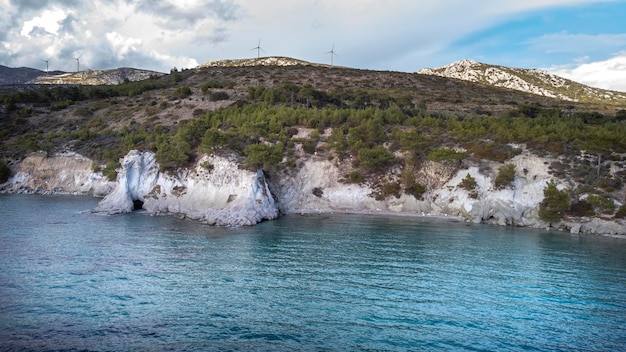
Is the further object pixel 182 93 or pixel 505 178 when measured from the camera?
pixel 182 93

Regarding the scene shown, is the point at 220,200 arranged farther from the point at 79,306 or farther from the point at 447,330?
the point at 447,330

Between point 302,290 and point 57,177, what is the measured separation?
196 ft

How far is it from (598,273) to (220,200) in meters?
33.1

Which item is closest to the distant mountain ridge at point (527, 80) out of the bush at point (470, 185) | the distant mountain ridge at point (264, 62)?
the distant mountain ridge at point (264, 62)

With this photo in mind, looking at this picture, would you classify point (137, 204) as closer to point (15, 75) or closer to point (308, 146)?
point (308, 146)

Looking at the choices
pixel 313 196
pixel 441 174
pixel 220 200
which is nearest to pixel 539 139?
pixel 441 174

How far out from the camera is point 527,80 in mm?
142750

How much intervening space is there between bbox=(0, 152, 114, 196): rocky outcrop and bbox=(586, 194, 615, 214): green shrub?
59.2 metres

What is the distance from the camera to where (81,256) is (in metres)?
27.8

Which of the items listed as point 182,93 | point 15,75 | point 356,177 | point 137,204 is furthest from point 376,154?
point 15,75

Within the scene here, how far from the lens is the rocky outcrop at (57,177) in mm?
64750

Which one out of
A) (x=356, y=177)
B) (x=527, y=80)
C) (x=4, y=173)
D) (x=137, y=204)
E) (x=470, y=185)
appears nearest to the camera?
(x=470, y=185)

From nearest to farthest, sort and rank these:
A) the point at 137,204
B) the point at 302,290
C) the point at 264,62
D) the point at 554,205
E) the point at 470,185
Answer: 1. the point at 302,290
2. the point at 554,205
3. the point at 470,185
4. the point at 137,204
5. the point at 264,62

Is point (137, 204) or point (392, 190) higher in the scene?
point (392, 190)
